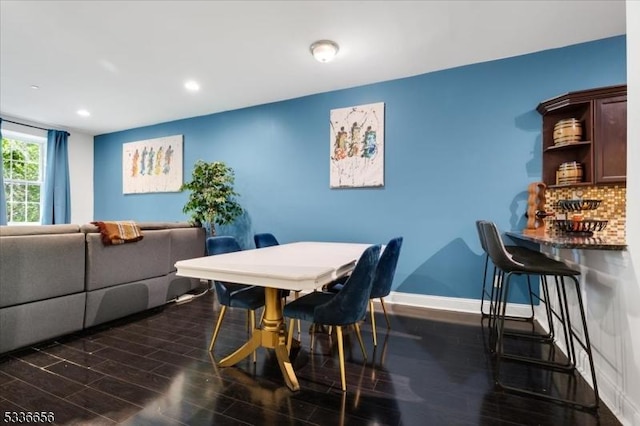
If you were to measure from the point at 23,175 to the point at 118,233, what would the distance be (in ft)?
13.3

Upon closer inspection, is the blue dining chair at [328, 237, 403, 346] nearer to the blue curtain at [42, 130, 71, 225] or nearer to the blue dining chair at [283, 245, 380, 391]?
the blue dining chair at [283, 245, 380, 391]

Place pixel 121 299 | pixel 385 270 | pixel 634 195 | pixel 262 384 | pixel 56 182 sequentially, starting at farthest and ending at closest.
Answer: pixel 56 182 → pixel 121 299 → pixel 385 270 → pixel 262 384 → pixel 634 195

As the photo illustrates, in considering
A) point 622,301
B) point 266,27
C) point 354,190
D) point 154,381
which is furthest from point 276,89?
point 622,301

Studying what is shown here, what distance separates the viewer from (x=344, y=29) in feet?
8.20

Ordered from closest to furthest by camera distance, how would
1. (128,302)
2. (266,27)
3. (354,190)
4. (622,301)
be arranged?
1. (622,301)
2. (266,27)
3. (128,302)
4. (354,190)

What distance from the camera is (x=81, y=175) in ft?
18.5

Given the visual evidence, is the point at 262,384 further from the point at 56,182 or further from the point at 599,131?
the point at 56,182

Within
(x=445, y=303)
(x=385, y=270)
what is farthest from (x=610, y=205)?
(x=385, y=270)

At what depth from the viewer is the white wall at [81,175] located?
5.53m

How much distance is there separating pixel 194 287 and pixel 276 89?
271cm

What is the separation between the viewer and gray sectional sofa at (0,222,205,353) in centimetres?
209

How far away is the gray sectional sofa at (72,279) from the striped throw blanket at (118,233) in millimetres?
47

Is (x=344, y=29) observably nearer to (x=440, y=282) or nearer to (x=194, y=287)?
(x=440, y=282)

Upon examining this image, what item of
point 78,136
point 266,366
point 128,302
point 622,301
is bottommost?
point 266,366
